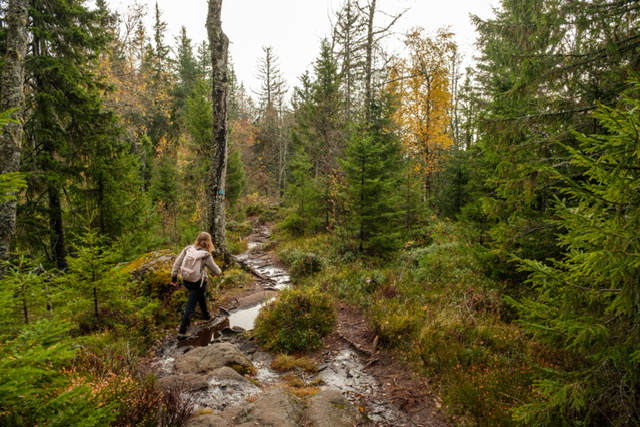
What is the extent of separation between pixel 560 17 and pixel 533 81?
1.21 meters

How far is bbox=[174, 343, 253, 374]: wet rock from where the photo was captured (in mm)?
5523

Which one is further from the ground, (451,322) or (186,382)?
(451,322)

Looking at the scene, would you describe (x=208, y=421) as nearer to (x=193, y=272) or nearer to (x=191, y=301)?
(x=191, y=301)

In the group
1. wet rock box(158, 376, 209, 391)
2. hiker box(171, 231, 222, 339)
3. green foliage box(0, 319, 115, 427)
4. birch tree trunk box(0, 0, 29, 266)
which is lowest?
wet rock box(158, 376, 209, 391)

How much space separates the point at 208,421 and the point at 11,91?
28.7 ft

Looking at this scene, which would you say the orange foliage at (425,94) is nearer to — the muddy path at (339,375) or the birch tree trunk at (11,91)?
the muddy path at (339,375)

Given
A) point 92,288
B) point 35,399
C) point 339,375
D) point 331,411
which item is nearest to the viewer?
point 35,399

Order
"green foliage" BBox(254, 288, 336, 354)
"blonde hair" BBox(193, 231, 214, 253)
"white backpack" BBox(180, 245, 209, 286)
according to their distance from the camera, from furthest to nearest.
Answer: "blonde hair" BBox(193, 231, 214, 253), "white backpack" BBox(180, 245, 209, 286), "green foliage" BBox(254, 288, 336, 354)

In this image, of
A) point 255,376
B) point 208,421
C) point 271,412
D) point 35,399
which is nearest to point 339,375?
point 255,376

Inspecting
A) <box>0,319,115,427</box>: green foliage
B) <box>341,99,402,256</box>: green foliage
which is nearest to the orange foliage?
<box>341,99,402,256</box>: green foliage

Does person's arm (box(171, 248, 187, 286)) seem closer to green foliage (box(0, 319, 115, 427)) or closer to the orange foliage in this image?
green foliage (box(0, 319, 115, 427))

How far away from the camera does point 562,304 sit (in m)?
3.06

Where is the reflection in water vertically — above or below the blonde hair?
below

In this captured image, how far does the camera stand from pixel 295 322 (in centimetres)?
711
